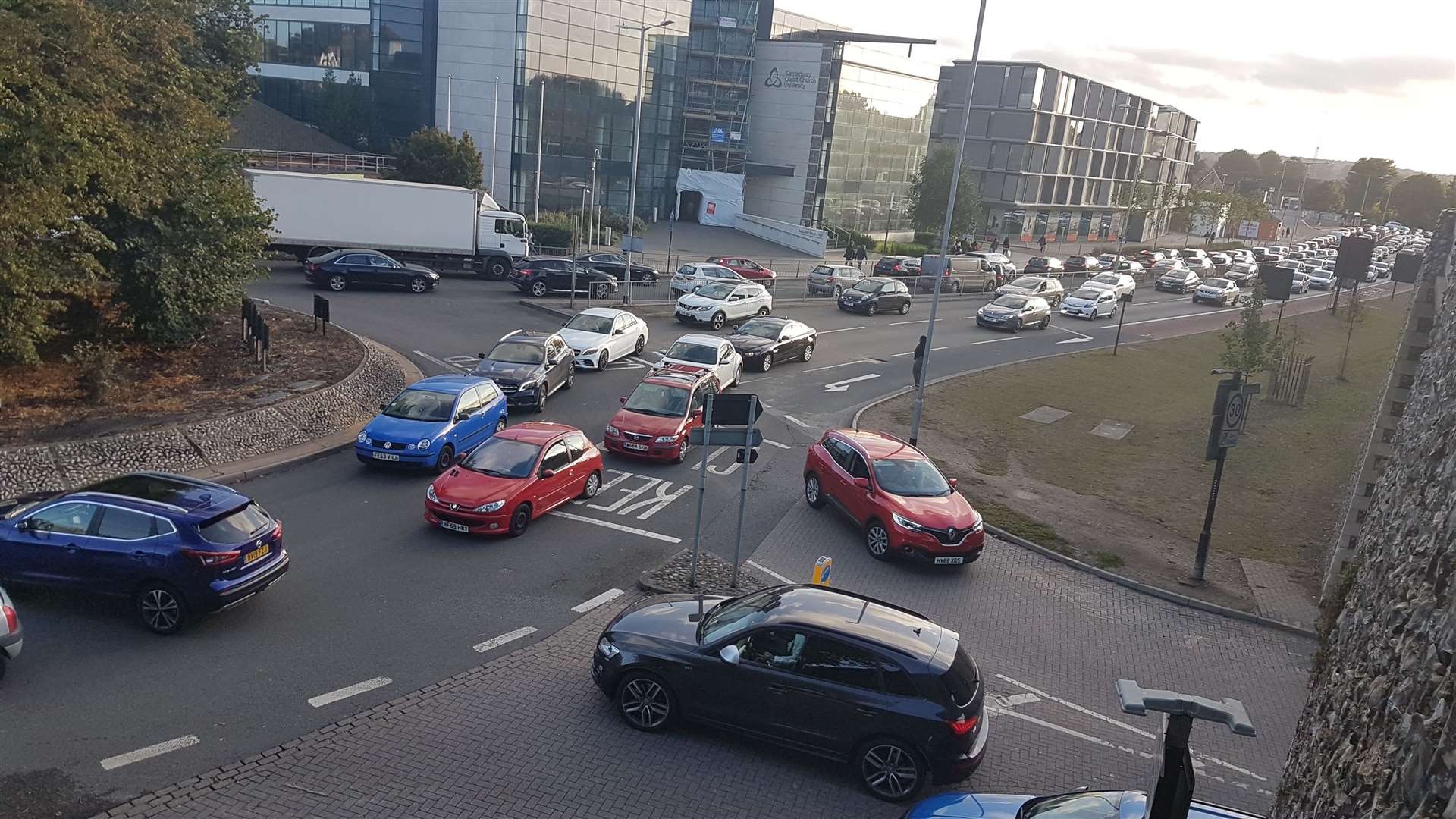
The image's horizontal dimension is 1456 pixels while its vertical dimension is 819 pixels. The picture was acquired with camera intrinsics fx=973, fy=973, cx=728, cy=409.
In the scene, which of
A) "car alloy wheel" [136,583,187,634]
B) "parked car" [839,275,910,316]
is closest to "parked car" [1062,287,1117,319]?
"parked car" [839,275,910,316]

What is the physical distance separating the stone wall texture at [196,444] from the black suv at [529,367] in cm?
259

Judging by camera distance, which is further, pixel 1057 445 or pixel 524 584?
pixel 1057 445

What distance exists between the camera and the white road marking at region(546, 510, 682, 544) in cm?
1516

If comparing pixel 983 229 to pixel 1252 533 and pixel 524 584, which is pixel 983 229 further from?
pixel 524 584

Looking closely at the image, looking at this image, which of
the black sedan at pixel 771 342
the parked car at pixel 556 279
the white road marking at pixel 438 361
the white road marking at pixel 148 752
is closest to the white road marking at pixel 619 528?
the white road marking at pixel 148 752

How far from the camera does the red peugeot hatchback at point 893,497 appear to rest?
14633mm

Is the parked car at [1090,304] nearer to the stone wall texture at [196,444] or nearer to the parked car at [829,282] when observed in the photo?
the parked car at [829,282]

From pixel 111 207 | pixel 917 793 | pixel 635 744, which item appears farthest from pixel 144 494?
pixel 111 207

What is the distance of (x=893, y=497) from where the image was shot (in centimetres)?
1521

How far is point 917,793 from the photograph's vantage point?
8.95 meters

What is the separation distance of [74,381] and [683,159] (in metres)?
58.1

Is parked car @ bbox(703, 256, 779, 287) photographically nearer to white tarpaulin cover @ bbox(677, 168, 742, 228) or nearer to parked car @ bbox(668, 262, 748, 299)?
parked car @ bbox(668, 262, 748, 299)

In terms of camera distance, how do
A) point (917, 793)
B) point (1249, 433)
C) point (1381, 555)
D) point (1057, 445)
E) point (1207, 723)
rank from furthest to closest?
point (1249, 433)
point (1057, 445)
point (1207, 723)
point (917, 793)
point (1381, 555)

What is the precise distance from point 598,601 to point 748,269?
113ft
